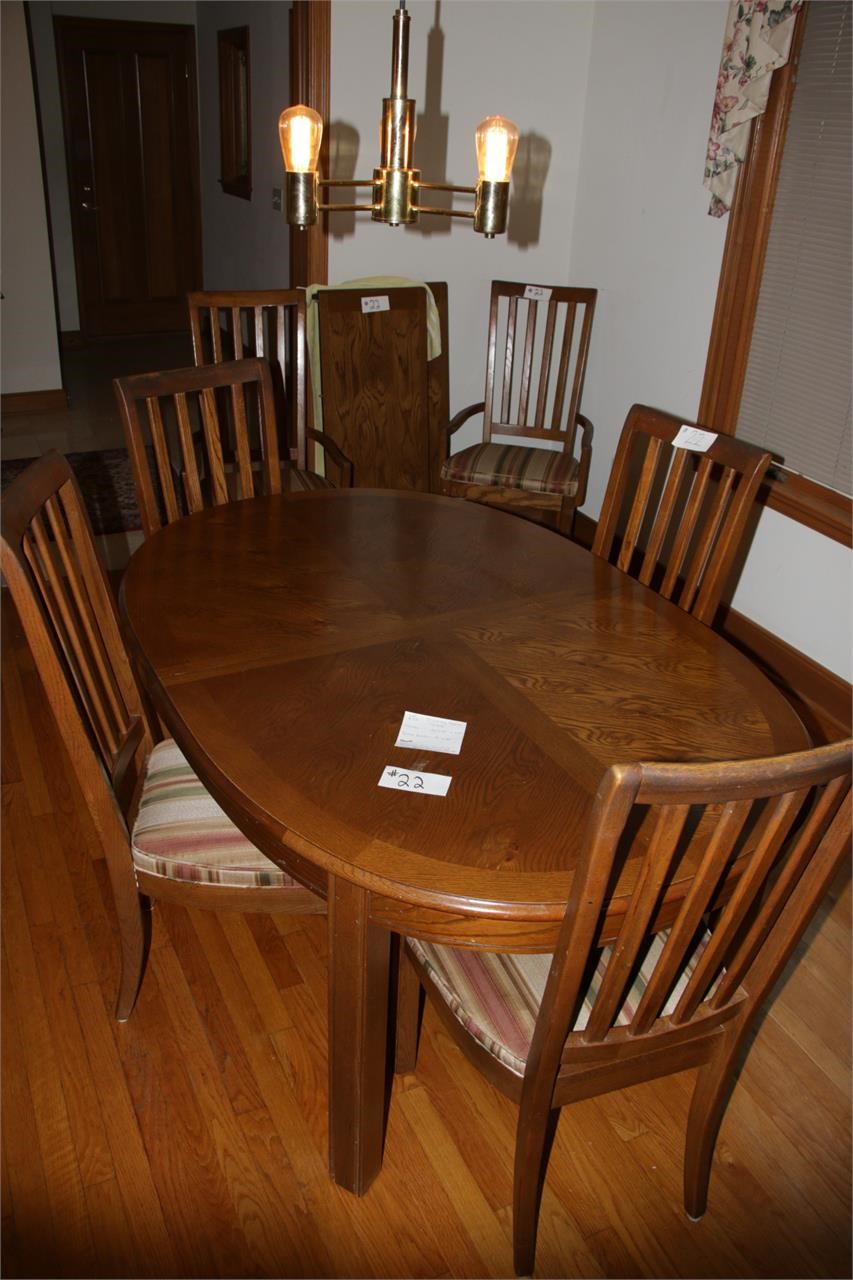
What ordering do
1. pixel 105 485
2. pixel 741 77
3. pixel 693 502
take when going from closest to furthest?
1. pixel 693 502
2. pixel 741 77
3. pixel 105 485

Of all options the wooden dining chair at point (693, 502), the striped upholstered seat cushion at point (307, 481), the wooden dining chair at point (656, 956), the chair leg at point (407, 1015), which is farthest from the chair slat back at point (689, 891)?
the striped upholstered seat cushion at point (307, 481)

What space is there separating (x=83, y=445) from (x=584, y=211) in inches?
106

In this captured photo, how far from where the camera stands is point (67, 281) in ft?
21.6

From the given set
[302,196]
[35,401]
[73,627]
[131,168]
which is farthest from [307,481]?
[131,168]

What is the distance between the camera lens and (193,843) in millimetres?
1629

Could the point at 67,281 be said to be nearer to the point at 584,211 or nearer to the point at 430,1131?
the point at 584,211

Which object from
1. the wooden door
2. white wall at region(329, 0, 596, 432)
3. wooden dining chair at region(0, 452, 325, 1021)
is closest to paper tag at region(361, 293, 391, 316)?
white wall at region(329, 0, 596, 432)

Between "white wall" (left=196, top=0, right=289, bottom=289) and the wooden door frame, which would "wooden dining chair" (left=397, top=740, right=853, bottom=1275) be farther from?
"white wall" (left=196, top=0, right=289, bottom=289)

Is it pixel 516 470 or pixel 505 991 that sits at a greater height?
pixel 516 470

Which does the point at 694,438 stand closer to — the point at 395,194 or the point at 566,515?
the point at 395,194

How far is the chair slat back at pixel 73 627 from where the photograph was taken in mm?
1469

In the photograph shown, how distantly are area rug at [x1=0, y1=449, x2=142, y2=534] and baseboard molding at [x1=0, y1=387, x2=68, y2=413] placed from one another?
2.68 feet

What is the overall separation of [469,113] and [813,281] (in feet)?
5.12

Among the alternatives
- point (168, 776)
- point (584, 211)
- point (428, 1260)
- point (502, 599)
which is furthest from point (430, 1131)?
point (584, 211)
